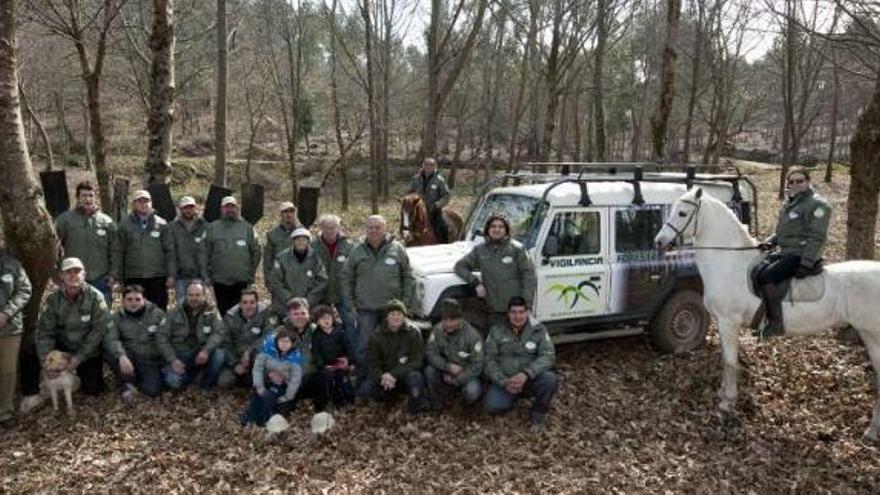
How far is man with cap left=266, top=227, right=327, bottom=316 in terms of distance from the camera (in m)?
7.75

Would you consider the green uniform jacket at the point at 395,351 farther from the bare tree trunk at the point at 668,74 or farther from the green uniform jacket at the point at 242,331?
the bare tree trunk at the point at 668,74

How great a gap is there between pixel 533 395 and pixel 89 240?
5.30 m

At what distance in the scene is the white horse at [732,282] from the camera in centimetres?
691

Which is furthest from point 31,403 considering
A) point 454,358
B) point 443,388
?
point 454,358

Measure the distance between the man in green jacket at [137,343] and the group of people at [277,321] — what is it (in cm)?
1

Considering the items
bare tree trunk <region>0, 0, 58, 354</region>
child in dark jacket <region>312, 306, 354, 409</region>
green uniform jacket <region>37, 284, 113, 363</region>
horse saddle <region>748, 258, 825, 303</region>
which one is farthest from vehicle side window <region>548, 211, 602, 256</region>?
bare tree trunk <region>0, 0, 58, 354</region>

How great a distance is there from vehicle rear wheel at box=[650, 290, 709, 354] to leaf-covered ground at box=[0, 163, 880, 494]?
0.59 m

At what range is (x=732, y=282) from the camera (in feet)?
23.6

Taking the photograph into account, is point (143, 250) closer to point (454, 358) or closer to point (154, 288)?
point (154, 288)

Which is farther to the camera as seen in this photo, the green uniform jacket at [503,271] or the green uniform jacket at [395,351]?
the green uniform jacket at [503,271]

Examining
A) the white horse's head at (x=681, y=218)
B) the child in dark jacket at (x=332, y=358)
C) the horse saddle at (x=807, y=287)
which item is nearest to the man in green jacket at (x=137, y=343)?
the child in dark jacket at (x=332, y=358)

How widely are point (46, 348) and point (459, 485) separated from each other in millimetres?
4479

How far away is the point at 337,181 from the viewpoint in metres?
37.7

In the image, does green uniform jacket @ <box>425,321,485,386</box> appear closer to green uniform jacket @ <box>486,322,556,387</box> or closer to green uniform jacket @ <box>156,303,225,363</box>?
green uniform jacket @ <box>486,322,556,387</box>
